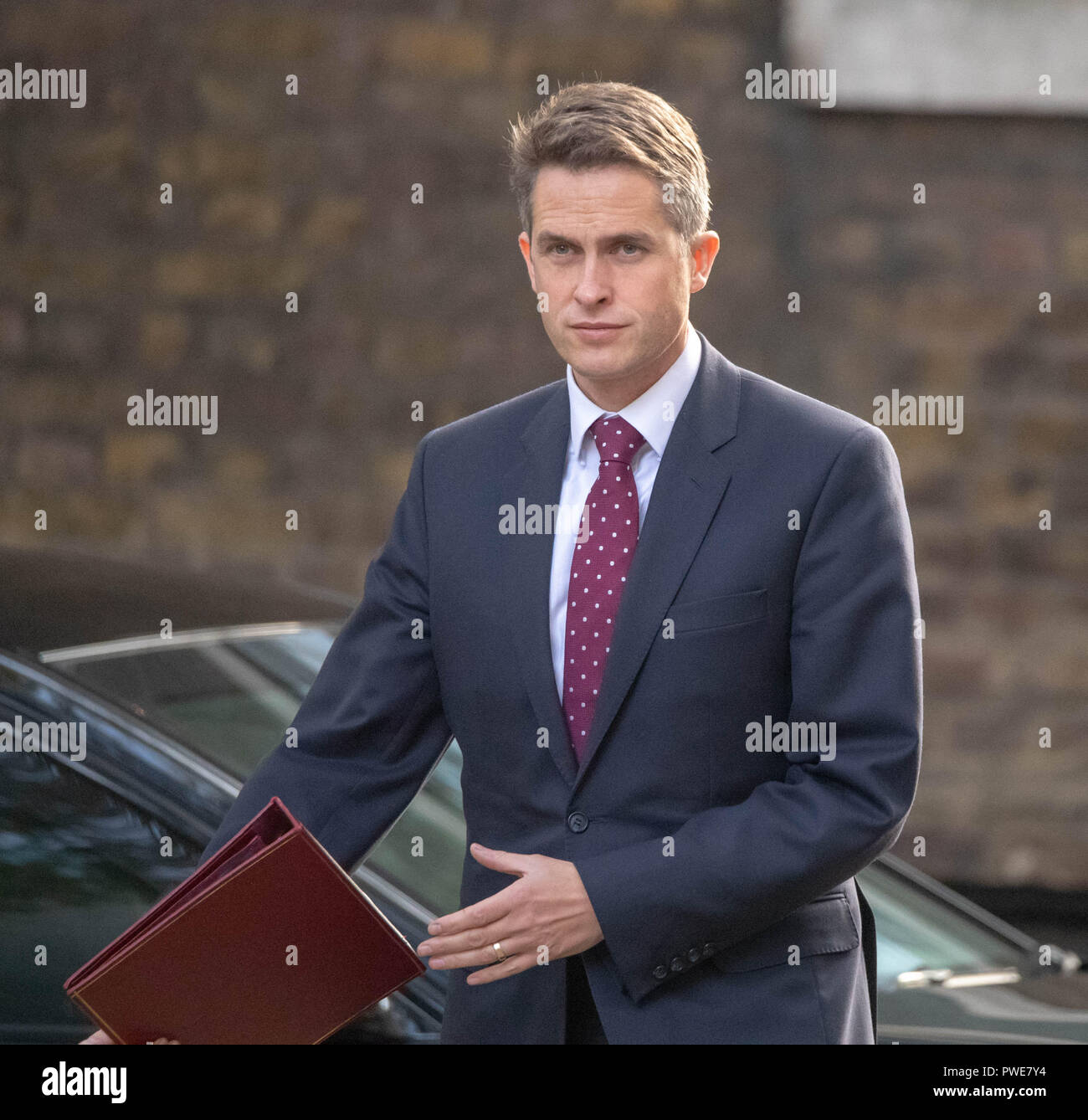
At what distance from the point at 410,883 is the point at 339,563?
166 inches

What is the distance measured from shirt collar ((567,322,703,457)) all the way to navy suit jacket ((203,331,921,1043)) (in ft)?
0.08

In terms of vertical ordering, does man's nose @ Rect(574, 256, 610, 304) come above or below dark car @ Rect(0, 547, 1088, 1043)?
above

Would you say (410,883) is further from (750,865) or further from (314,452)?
(314,452)

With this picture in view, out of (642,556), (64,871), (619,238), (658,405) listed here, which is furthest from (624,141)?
(64,871)

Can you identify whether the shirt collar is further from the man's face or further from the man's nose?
the man's nose

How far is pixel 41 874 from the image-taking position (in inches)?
97.6

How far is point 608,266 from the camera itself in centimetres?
192

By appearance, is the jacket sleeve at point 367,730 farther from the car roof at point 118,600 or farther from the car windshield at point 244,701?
the car roof at point 118,600

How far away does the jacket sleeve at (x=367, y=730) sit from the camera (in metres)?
2.03

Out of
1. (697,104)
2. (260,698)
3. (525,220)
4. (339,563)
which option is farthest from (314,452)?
(525,220)

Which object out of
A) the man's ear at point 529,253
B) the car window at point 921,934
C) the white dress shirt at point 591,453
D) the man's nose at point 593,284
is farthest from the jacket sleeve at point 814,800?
the car window at point 921,934

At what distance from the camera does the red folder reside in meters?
1.74

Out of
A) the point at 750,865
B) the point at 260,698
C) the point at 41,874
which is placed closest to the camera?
the point at 750,865

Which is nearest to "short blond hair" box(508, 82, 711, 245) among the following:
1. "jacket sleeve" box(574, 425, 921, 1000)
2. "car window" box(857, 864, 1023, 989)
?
"jacket sleeve" box(574, 425, 921, 1000)
